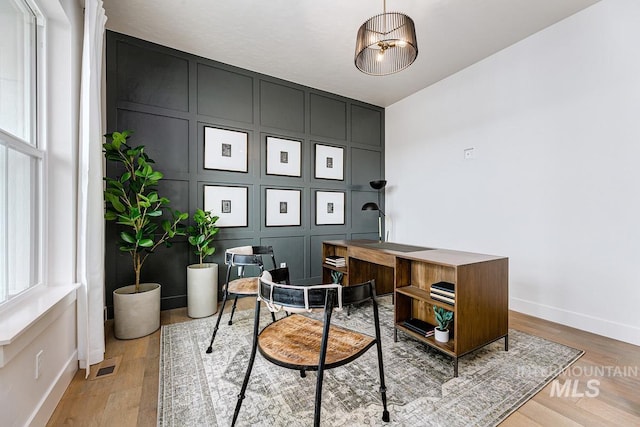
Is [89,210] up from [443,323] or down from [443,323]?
up

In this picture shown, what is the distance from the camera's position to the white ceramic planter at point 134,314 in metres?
2.37

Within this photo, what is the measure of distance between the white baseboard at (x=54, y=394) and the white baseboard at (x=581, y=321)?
3.95 m

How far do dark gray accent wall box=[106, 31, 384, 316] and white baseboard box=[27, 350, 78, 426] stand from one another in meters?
1.02

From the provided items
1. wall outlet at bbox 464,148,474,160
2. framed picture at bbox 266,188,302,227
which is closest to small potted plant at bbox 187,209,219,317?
framed picture at bbox 266,188,302,227

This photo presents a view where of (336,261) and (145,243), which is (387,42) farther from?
(145,243)

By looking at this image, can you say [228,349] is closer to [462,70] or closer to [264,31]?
[264,31]

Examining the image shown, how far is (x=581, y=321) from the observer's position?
255cm

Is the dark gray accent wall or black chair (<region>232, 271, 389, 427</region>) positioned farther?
the dark gray accent wall

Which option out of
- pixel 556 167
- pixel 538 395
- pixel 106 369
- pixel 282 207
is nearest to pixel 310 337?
pixel 538 395

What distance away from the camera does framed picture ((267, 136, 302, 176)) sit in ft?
12.1

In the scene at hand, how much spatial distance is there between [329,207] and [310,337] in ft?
9.35

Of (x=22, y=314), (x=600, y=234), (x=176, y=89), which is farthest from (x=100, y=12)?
(x=600, y=234)

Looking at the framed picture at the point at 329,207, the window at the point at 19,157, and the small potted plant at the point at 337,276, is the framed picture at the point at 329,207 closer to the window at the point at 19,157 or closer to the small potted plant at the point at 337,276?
the small potted plant at the point at 337,276

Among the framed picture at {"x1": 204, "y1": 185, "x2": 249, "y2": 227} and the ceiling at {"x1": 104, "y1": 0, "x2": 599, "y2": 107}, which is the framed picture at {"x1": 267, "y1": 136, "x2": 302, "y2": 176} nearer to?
the framed picture at {"x1": 204, "y1": 185, "x2": 249, "y2": 227}
